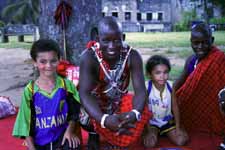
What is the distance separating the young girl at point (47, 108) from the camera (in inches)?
96.6

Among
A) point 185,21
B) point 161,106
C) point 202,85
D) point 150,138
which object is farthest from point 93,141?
point 185,21

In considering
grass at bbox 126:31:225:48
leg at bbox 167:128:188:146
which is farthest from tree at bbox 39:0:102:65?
grass at bbox 126:31:225:48

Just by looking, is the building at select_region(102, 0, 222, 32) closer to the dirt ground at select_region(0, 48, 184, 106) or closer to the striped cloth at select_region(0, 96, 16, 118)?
the dirt ground at select_region(0, 48, 184, 106)

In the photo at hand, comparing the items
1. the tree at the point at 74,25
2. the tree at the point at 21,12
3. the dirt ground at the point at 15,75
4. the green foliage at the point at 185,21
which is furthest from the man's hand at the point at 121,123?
the green foliage at the point at 185,21

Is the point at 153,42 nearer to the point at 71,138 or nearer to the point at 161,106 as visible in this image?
the point at 161,106

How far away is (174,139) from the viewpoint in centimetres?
296

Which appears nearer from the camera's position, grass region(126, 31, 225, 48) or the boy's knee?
the boy's knee

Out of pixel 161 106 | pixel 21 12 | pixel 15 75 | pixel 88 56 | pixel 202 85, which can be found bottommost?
pixel 15 75

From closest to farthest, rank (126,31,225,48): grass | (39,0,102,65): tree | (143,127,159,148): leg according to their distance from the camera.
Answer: (143,127,159,148): leg < (39,0,102,65): tree < (126,31,225,48): grass

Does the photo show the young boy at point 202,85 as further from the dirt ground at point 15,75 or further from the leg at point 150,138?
the dirt ground at point 15,75

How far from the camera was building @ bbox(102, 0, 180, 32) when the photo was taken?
31.5 metres

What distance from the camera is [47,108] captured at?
2.47 metres

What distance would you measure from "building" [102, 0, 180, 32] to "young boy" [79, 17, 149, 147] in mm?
28380

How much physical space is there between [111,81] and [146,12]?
30.4 m
